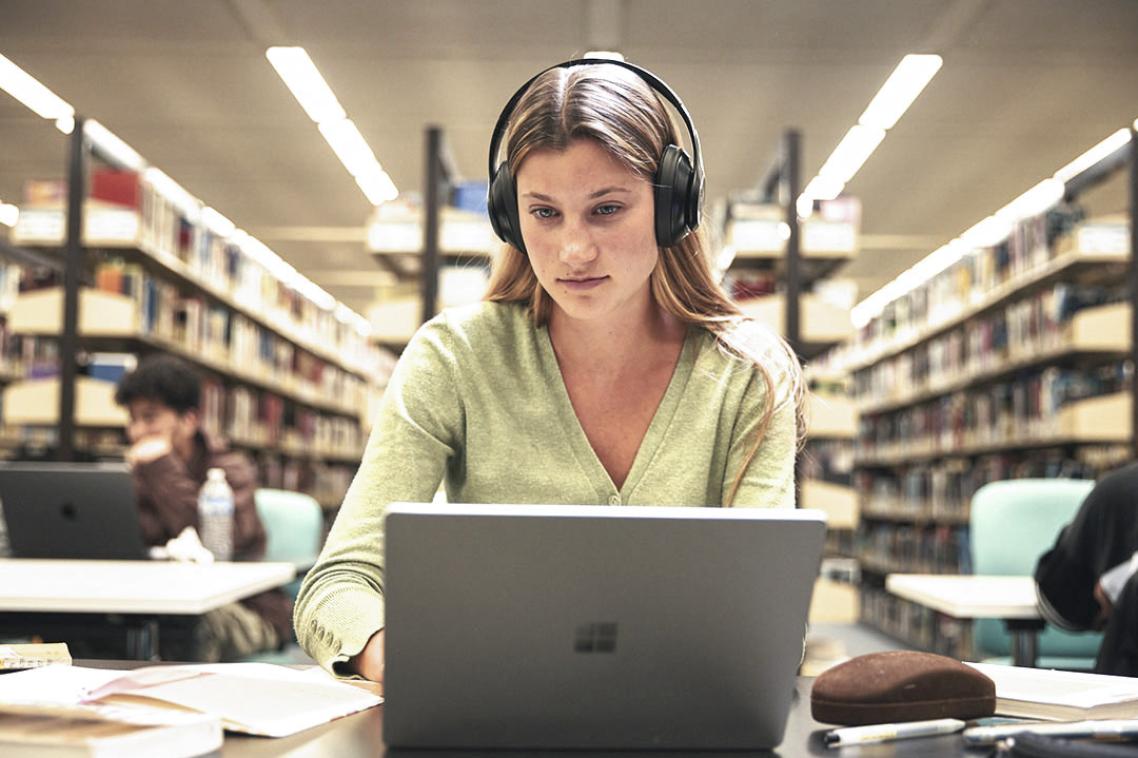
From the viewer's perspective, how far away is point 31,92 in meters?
5.71

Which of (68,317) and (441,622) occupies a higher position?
(68,317)

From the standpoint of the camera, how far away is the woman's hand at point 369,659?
3.13 feet

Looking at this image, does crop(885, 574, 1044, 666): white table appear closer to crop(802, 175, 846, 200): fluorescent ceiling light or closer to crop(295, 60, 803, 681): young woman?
crop(295, 60, 803, 681): young woman

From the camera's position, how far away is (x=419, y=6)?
4801mm

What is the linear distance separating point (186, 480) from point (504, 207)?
1878 millimetres

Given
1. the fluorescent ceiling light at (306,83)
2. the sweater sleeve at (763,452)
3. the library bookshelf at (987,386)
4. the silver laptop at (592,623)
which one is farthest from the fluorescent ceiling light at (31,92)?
the silver laptop at (592,623)

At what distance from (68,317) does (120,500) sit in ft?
7.11

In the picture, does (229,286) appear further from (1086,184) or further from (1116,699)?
(1116,699)

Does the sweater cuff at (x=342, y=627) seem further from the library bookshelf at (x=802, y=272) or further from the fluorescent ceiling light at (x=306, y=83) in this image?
the fluorescent ceiling light at (x=306, y=83)

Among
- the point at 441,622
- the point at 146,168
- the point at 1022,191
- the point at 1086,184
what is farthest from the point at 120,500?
the point at 1022,191

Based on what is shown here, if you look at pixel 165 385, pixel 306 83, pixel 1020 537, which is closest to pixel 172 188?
pixel 306 83

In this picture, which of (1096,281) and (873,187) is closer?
(1096,281)

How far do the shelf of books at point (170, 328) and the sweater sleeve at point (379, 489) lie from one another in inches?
125

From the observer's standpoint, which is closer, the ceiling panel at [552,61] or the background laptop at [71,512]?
the background laptop at [71,512]
